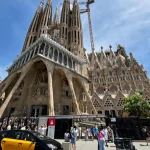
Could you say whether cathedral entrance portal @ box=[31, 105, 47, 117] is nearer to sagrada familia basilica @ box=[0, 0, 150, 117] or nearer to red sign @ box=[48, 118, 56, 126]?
sagrada familia basilica @ box=[0, 0, 150, 117]

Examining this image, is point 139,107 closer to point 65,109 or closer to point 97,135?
point 65,109

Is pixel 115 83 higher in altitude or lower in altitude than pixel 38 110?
higher

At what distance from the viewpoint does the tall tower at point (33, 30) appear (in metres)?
43.5

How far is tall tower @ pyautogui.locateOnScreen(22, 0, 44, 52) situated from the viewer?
43.5m

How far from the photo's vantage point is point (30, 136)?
18.7ft

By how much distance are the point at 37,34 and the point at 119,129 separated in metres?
43.0

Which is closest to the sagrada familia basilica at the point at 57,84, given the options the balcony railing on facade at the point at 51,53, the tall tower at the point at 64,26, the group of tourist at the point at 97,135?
the balcony railing on facade at the point at 51,53

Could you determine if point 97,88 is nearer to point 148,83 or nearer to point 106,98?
point 106,98

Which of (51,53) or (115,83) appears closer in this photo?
(51,53)

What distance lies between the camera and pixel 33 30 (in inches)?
1845

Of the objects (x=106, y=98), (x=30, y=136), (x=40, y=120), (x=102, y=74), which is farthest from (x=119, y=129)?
(x=102, y=74)

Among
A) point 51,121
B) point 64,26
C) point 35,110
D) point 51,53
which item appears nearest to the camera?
point 51,121

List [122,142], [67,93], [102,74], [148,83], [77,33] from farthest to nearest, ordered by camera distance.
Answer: [77,33] < [102,74] < [148,83] < [67,93] < [122,142]

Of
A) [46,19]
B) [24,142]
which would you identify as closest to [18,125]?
[24,142]
